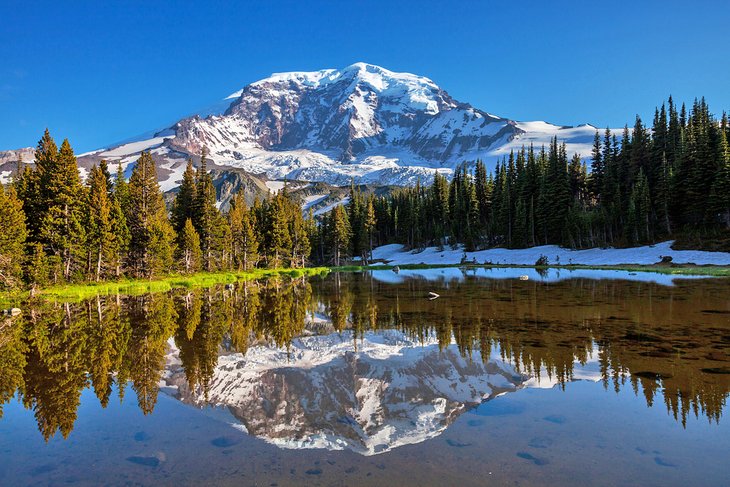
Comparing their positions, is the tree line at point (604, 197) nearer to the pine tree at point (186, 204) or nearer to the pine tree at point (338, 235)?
the pine tree at point (338, 235)

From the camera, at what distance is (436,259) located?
9169 cm

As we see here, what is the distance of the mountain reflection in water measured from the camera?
8.29 metres

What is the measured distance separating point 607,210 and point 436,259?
3335 centimetres

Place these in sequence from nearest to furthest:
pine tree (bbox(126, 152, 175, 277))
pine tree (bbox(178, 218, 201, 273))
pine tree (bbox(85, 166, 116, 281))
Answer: pine tree (bbox(85, 166, 116, 281))
pine tree (bbox(126, 152, 175, 277))
pine tree (bbox(178, 218, 201, 273))

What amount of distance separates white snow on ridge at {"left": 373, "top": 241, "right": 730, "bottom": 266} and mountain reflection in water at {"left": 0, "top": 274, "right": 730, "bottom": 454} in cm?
3532

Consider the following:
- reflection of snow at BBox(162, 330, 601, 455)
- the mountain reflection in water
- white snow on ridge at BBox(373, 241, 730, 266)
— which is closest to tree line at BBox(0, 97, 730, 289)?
white snow on ridge at BBox(373, 241, 730, 266)

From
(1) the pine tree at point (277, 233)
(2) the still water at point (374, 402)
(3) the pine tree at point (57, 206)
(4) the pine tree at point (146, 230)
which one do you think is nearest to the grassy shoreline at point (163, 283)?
(4) the pine tree at point (146, 230)

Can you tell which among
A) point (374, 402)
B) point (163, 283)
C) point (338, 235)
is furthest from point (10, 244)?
point (338, 235)

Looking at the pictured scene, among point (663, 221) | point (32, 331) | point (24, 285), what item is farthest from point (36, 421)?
point (663, 221)

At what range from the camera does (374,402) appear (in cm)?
904

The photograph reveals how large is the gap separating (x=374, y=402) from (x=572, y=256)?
226 feet

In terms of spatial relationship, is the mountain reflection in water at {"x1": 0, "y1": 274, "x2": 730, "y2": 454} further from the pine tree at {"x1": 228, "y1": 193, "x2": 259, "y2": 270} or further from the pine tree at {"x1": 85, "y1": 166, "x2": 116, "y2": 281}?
the pine tree at {"x1": 228, "y1": 193, "x2": 259, "y2": 270}

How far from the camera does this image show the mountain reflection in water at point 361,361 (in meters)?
8.29

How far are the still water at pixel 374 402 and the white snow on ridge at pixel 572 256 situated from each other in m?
40.7
